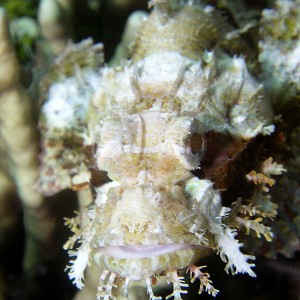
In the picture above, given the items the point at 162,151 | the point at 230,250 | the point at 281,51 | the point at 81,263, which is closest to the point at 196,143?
the point at 162,151

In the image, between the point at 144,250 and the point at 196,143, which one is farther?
the point at 196,143

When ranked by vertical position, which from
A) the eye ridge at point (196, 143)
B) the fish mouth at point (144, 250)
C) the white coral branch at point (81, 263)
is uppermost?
the eye ridge at point (196, 143)

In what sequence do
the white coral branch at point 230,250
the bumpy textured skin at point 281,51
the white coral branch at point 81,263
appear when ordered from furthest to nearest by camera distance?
the bumpy textured skin at point 281,51, the white coral branch at point 81,263, the white coral branch at point 230,250

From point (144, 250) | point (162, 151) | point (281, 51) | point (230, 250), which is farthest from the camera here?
point (281, 51)

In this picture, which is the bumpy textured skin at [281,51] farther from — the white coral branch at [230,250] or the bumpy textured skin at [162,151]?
the white coral branch at [230,250]

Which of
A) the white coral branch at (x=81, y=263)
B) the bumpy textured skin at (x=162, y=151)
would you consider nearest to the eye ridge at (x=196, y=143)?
the bumpy textured skin at (x=162, y=151)

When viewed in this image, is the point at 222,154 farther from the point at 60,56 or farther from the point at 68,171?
the point at 60,56

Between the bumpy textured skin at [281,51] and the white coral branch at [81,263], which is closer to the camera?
the white coral branch at [81,263]

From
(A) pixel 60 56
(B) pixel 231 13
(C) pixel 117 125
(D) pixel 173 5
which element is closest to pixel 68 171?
(C) pixel 117 125

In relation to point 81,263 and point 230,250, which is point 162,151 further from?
point 81,263
